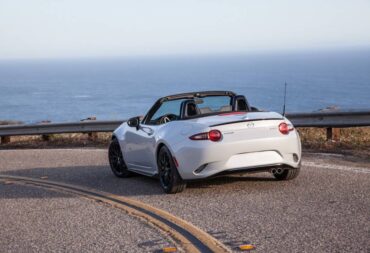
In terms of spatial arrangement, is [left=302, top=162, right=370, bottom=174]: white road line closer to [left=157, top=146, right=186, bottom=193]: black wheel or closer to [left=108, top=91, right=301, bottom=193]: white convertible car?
[left=108, top=91, right=301, bottom=193]: white convertible car

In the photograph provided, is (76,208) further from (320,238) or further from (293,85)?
(293,85)

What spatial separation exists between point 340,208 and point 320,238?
1393 mm

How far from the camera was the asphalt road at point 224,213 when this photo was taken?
6.14 meters

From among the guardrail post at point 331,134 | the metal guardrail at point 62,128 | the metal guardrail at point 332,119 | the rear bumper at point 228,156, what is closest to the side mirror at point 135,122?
the rear bumper at point 228,156

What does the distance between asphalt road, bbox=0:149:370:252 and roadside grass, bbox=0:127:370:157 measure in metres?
2.10

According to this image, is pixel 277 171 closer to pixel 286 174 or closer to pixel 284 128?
pixel 286 174

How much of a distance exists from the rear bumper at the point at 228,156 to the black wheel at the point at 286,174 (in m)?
0.56

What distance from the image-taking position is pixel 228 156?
8461 mm

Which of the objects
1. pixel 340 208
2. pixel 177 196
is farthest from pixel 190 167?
pixel 340 208

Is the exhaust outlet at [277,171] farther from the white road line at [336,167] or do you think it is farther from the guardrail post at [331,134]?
the guardrail post at [331,134]

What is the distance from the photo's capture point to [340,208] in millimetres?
7301

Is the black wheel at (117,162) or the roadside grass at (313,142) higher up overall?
the black wheel at (117,162)

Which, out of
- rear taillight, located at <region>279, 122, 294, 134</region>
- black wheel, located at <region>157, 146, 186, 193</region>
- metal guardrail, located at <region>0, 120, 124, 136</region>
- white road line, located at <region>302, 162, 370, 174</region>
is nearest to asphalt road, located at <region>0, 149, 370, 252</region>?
white road line, located at <region>302, 162, 370, 174</region>

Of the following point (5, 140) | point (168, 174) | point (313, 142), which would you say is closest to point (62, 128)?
point (5, 140)
